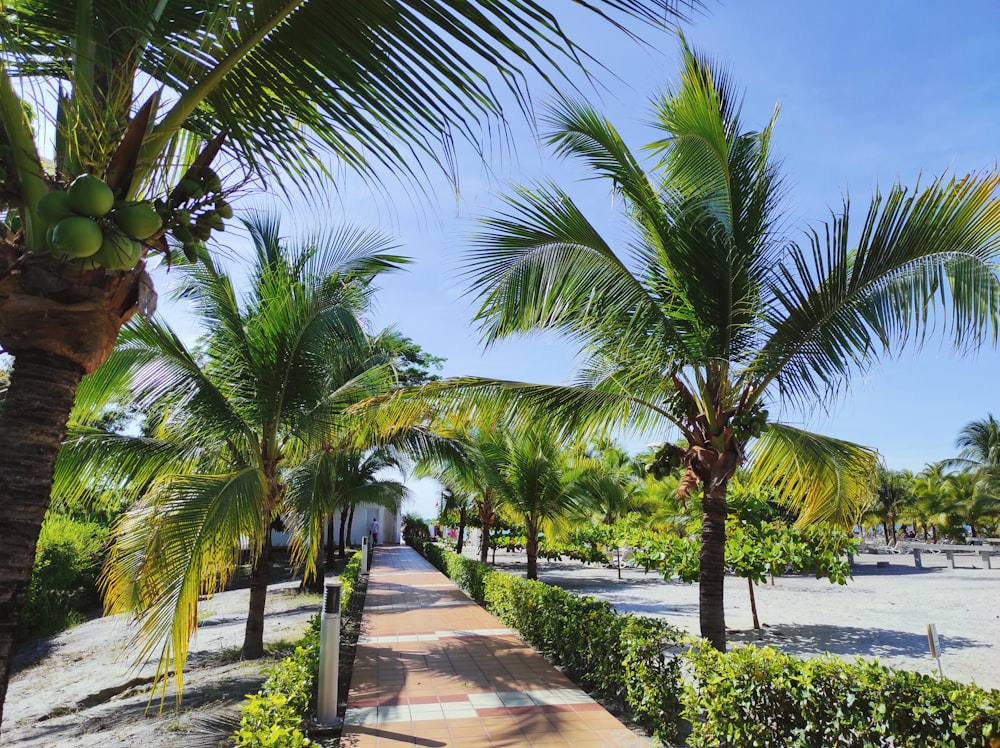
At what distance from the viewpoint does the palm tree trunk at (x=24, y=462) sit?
1.83m

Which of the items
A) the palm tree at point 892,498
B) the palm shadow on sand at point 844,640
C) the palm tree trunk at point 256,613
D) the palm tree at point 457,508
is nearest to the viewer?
the palm tree trunk at point 256,613

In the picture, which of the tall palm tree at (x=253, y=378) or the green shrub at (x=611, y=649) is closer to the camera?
the green shrub at (x=611, y=649)

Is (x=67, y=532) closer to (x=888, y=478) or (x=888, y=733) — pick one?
(x=888, y=733)

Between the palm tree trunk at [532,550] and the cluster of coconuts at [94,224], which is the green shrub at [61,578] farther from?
the cluster of coconuts at [94,224]

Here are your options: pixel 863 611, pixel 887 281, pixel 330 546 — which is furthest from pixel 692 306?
pixel 330 546

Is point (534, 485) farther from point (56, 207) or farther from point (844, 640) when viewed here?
point (56, 207)

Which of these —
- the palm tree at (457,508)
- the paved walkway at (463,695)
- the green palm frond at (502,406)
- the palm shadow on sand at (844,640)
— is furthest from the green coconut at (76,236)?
the palm tree at (457,508)

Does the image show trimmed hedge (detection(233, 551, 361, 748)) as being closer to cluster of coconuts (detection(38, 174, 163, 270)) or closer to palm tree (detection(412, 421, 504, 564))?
cluster of coconuts (detection(38, 174, 163, 270))

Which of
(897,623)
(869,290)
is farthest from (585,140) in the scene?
(897,623)

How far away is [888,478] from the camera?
49.9m

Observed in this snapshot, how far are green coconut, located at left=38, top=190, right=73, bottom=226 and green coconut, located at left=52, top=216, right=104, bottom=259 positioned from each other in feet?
0.14

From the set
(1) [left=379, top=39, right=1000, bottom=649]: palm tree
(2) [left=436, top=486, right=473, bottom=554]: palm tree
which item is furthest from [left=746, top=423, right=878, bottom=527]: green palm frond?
(2) [left=436, top=486, right=473, bottom=554]: palm tree

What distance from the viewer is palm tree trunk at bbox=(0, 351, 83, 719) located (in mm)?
1826

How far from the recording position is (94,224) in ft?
5.33
